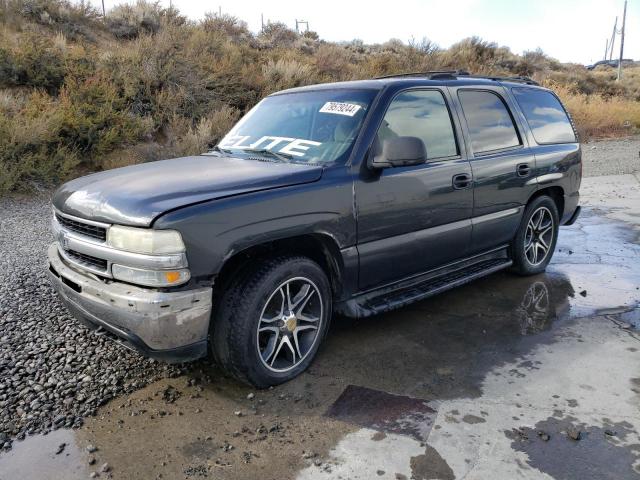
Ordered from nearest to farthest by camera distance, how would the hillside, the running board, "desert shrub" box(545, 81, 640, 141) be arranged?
the running board, the hillside, "desert shrub" box(545, 81, 640, 141)

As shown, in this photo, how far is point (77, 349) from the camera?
3.78m

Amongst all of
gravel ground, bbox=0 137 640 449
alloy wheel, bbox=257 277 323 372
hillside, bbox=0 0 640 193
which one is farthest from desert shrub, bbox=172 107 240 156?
alloy wheel, bbox=257 277 323 372

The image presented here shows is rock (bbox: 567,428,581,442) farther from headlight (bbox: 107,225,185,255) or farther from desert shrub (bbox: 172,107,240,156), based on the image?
desert shrub (bbox: 172,107,240,156)

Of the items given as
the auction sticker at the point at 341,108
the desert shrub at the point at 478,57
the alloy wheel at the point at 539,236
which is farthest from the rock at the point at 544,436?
the desert shrub at the point at 478,57

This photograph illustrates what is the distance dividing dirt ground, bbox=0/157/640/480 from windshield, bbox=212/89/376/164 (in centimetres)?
141

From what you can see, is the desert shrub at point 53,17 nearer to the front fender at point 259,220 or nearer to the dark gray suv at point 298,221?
the dark gray suv at point 298,221

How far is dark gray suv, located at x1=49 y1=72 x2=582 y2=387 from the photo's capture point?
Answer: 2.94 metres

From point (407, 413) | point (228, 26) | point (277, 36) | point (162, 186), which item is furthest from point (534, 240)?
point (277, 36)

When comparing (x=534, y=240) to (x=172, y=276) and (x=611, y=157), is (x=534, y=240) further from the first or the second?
(x=611, y=157)

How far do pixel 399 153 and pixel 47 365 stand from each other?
2.68 metres

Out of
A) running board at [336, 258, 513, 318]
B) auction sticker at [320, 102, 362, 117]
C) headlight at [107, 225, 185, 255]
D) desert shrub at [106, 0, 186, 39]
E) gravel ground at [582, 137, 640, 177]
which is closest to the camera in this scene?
headlight at [107, 225, 185, 255]

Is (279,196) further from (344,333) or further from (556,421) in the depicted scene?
(556,421)

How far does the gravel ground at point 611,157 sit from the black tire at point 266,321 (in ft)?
33.7

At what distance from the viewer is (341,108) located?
401cm
